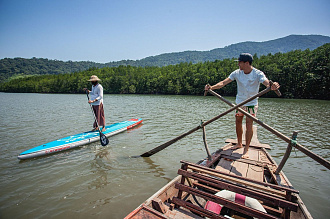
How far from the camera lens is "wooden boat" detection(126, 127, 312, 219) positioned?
259cm

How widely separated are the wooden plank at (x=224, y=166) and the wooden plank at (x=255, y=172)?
0.44 meters

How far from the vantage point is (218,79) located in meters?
67.1

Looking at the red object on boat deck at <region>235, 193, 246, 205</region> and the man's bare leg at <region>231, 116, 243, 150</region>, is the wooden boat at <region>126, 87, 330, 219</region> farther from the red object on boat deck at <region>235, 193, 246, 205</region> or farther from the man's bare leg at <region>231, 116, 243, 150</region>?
the man's bare leg at <region>231, 116, 243, 150</region>

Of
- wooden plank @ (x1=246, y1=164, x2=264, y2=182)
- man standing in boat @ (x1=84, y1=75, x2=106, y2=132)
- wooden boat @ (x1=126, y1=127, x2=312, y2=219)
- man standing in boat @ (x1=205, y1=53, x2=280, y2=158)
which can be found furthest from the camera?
man standing in boat @ (x1=84, y1=75, x2=106, y2=132)

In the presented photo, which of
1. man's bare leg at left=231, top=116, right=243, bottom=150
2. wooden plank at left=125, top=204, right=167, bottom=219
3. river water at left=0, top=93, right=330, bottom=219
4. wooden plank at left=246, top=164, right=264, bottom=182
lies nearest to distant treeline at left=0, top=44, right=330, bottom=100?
river water at left=0, top=93, right=330, bottom=219

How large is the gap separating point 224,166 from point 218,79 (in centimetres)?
6633

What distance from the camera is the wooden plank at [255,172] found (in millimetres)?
3950

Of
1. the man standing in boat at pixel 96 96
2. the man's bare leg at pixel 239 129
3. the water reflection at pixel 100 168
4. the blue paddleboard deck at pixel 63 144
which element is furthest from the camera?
the man standing in boat at pixel 96 96

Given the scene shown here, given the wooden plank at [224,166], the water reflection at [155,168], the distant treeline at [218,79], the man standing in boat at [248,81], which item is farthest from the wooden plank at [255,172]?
the distant treeline at [218,79]

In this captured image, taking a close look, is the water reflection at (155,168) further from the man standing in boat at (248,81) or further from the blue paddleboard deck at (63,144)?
the blue paddleboard deck at (63,144)

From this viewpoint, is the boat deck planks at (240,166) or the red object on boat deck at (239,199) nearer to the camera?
the red object on boat deck at (239,199)

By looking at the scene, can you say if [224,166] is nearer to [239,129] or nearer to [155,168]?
[239,129]

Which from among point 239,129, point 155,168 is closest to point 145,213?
point 155,168

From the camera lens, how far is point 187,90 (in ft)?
240
